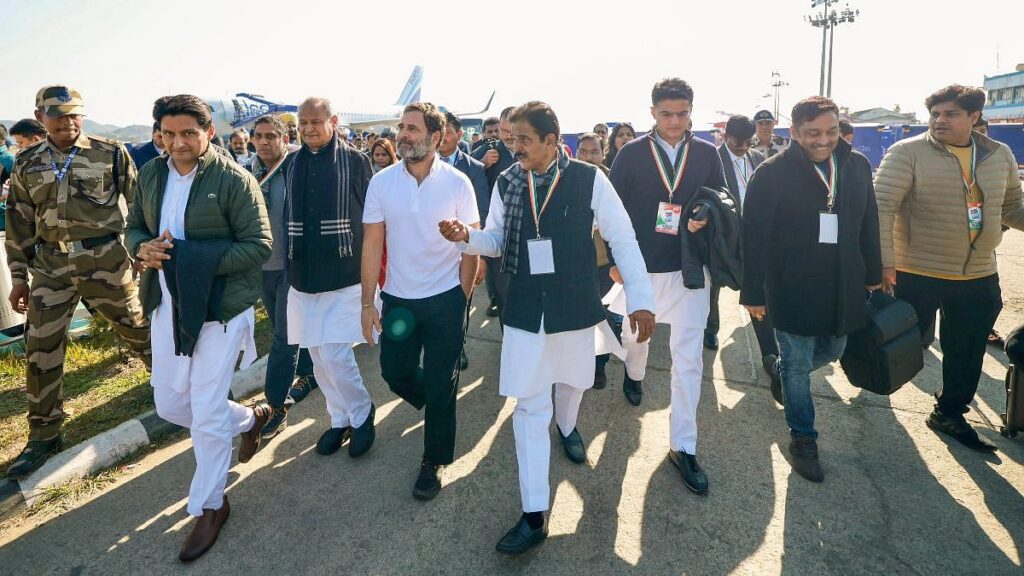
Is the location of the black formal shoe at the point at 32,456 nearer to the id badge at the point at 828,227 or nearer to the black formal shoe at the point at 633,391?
the black formal shoe at the point at 633,391

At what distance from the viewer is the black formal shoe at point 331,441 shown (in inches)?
139

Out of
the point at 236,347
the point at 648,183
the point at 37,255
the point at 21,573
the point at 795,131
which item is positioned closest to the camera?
the point at 21,573

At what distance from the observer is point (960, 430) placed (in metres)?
3.43

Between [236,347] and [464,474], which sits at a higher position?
[236,347]

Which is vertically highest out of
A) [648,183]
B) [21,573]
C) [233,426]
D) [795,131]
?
[795,131]

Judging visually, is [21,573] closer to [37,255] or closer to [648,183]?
[37,255]

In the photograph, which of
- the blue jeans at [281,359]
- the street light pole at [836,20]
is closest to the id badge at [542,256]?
the blue jeans at [281,359]

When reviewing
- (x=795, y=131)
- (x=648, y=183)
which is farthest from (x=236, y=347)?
(x=795, y=131)

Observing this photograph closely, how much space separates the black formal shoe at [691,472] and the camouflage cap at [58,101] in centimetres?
456

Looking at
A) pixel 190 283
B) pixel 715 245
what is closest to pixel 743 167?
pixel 715 245

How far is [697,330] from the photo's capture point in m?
3.22

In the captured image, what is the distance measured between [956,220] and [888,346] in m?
1.05

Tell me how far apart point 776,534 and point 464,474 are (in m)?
1.69

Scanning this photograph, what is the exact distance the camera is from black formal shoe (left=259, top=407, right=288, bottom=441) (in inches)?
147
